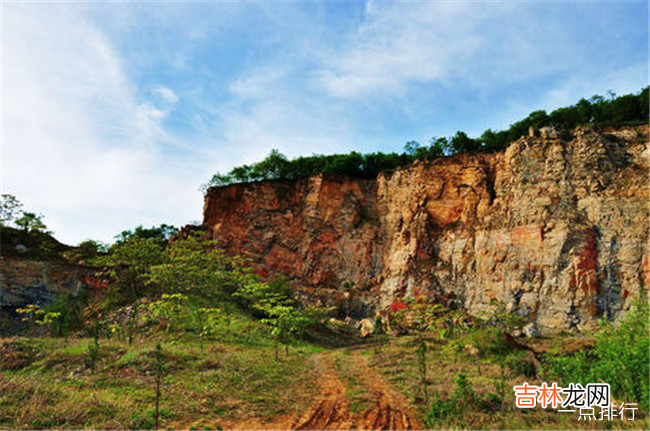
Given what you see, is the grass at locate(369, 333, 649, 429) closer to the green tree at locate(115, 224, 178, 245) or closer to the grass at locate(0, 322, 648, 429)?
the grass at locate(0, 322, 648, 429)

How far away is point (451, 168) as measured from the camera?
3584 centimetres

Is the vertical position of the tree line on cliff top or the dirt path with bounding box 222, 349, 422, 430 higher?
the tree line on cliff top

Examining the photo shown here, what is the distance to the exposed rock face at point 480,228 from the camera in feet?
86.4

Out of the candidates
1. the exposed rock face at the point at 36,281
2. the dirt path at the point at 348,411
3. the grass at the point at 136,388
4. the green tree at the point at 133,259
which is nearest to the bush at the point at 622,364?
the dirt path at the point at 348,411

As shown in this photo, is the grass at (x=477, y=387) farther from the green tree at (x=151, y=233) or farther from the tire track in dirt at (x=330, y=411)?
the green tree at (x=151, y=233)

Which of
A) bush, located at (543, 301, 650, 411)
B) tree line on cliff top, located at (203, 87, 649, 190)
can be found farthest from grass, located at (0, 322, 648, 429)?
tree line on cliff top, located at (203, 87, 649, 190)

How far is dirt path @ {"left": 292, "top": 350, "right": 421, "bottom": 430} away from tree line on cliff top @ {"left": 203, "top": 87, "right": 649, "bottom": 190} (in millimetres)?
31910

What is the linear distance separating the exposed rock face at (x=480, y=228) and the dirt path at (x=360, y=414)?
20380 mm

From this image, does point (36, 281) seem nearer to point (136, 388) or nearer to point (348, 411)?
point (136, 388)

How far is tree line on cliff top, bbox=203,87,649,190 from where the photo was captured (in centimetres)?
3472

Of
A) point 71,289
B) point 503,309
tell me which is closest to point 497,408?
point 503,309

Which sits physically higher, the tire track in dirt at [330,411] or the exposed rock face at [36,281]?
the exposed rock face at [36,281]

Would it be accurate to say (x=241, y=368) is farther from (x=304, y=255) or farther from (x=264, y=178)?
(x=264, y=178)

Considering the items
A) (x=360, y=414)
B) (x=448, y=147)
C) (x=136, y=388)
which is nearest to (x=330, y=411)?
(x=360, y=414)
